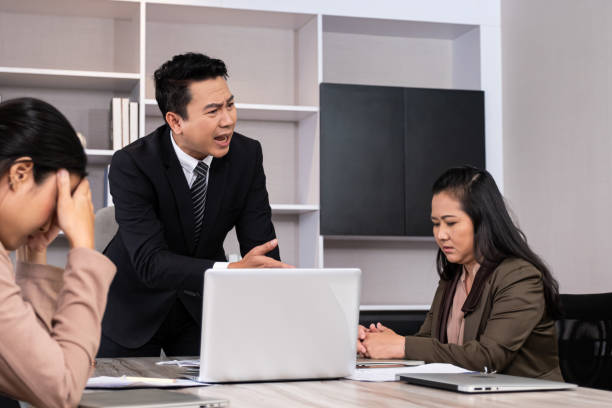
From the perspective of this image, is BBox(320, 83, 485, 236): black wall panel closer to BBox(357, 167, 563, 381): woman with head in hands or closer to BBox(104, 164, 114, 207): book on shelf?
BBox(104, 164, 114, 207): book on shelf

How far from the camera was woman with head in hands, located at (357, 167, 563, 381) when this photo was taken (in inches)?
73.2

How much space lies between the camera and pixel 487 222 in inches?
83.7

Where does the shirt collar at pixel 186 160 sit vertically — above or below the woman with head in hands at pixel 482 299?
above

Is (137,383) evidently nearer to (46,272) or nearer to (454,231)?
(46,272)

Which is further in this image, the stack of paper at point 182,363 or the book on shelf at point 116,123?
the book on shelf at point 116,123

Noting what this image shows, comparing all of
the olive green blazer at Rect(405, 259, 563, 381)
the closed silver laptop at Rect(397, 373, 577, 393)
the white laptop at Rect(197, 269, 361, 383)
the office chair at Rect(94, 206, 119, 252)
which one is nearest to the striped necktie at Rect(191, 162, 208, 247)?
the office chair at Rect(94, 206, 119, 252)

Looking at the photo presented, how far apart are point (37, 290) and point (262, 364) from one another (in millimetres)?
446

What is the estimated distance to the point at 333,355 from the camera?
5.07ft

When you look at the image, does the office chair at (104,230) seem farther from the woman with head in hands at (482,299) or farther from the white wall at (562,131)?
the white wall at (562,131)

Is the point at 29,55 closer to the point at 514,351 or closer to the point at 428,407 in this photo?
the point at 514,351

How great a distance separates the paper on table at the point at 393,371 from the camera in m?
1.55

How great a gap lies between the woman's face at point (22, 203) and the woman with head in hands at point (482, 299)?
3.20 feet

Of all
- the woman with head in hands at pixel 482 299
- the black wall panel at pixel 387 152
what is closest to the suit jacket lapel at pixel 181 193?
the woman with head in hands at pixel 482 299

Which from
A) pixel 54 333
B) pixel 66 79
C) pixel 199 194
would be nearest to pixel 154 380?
pixel 54 333
